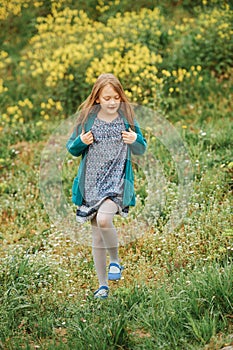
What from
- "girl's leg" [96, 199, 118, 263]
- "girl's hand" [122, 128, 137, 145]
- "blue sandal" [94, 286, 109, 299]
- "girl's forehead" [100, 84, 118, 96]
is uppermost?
"girl's forehead" [100, 84, 118, 96]

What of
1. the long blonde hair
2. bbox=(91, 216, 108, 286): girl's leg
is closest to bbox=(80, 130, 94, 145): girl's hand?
the long blonde hair

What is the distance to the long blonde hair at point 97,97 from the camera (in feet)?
14.5

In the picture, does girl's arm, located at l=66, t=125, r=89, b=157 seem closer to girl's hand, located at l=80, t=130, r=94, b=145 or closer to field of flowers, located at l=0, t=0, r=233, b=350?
girl's hand, located at l=80, t=130, r=94, b=145

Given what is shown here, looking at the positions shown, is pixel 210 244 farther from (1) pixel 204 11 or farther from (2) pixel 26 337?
(1) pixel 204 11

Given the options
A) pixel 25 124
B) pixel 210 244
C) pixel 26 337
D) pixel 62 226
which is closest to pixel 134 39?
pixel 25 124

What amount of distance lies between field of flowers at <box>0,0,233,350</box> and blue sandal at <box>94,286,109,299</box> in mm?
98

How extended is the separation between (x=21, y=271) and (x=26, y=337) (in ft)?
2.31

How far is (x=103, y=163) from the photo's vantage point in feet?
14.5

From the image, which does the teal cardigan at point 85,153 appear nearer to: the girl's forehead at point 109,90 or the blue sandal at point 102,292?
the girl's forehead at point 109,90

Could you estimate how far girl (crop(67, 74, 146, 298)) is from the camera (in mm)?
4395

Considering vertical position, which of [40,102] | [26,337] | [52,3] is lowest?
[26,337]

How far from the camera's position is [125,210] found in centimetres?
450

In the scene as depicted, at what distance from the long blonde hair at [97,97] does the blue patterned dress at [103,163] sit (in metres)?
0.08

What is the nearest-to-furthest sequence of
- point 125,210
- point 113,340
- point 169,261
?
point 113,340 → point 125,210 → point 169,261
